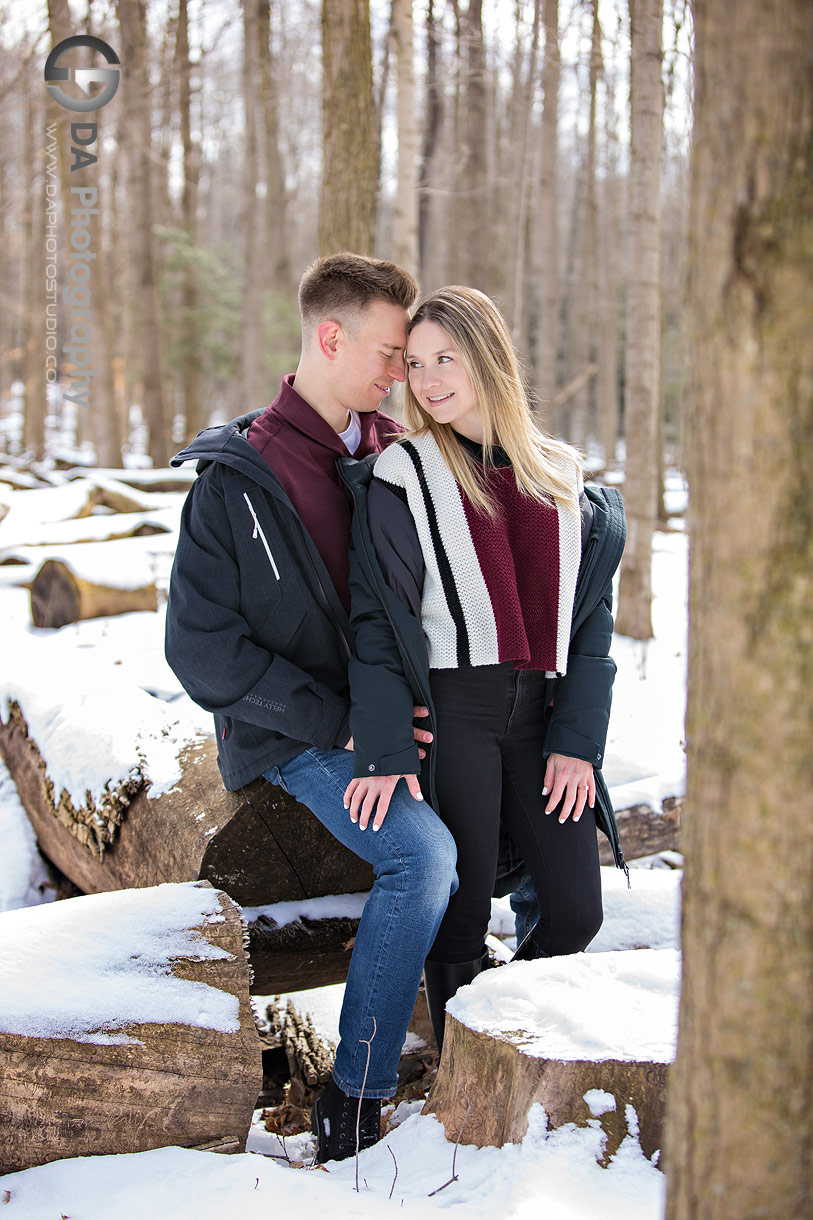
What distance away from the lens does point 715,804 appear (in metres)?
1.15

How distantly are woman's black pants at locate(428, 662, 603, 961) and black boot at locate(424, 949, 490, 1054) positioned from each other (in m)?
0.03

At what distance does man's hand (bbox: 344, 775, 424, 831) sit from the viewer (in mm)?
2535

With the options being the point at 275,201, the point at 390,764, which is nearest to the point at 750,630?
the point at 390,764

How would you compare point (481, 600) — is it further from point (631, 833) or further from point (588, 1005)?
point (631, 833)

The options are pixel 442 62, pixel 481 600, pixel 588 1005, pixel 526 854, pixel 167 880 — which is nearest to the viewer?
pixel 588 1005

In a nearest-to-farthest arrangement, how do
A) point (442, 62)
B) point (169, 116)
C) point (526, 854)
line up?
point (526, 854) → point (442, 62) → point (169, 116)

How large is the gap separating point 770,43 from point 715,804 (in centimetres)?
85

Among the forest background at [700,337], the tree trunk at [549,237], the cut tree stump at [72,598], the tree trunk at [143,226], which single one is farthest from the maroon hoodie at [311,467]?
the tree trunk at [143,226]

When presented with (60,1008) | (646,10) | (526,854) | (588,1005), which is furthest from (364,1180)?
(646,10)

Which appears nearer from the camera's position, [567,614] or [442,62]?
[567,614]

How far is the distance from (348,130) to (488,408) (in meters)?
3.66

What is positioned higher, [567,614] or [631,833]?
[567,614]

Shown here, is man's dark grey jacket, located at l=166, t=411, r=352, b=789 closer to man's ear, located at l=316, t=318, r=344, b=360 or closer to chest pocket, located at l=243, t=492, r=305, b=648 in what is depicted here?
chest pocket, located at l=243, t=492, r=305, b=648

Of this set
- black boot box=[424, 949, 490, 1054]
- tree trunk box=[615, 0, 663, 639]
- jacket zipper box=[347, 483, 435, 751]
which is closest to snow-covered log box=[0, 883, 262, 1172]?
black boot box=[424, 949, 490, 1054]
